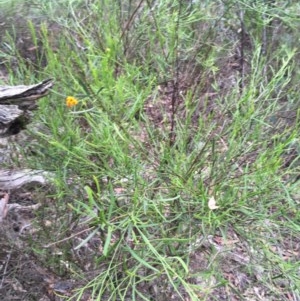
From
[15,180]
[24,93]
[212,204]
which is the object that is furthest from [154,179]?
[15,180]

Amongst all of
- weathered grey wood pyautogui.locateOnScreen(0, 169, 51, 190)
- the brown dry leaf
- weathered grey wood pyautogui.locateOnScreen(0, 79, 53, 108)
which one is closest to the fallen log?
weathered grey wood pyautogui.locateOnScreen(0, 79, 53, 108)

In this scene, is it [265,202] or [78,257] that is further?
[78,257]

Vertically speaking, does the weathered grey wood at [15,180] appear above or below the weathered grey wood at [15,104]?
below

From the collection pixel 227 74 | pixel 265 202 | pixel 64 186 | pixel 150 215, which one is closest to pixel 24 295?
pixel 64 186

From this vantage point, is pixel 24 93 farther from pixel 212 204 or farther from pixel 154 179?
pixel 212 204

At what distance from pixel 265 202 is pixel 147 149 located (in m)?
0.53

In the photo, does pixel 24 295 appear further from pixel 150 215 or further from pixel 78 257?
pixel 150 215

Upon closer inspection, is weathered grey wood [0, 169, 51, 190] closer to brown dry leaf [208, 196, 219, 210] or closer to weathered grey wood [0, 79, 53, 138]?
weathered grey wood [0, 79, 53, 138]

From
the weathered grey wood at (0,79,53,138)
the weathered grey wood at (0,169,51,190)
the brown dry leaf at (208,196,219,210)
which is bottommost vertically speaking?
the weathered grey wood at (0,169,51,190)

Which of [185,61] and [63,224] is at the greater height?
[185,61]

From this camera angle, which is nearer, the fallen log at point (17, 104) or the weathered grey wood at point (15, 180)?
the fallen log at point (17, 104)

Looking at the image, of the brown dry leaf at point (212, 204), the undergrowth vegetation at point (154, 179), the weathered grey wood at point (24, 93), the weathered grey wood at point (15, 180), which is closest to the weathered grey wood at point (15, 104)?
the weathered grey wood at point (24, 93)

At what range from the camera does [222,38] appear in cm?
350

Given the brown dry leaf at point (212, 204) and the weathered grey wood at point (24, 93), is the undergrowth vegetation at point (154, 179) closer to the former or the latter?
the brown dry leaf at point (212, 204)
